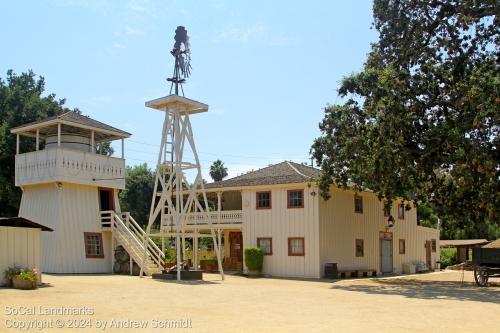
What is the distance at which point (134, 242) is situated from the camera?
31.1 m

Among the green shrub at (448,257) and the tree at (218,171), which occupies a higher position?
the tree at (218,171)

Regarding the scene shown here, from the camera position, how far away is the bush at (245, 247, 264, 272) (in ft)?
105

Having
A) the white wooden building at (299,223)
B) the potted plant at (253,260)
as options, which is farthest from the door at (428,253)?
the potted plant at (253,260)

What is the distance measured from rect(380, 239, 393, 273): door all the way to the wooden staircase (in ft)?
45.3

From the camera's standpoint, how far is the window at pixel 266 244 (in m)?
32.5

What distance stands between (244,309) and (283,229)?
54.0 ft

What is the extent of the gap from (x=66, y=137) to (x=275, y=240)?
12296 millimetres

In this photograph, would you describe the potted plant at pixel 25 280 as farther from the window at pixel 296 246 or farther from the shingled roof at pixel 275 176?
the shingled roof at pixel 275 176

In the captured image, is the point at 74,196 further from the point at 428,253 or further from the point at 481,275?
the point at 428,253

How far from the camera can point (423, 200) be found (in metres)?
30.7

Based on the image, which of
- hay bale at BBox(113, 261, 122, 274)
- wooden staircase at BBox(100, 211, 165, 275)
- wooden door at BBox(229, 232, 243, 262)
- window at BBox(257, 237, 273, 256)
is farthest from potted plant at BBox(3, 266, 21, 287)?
wooden door at BBox(229, 232, 243, 262)

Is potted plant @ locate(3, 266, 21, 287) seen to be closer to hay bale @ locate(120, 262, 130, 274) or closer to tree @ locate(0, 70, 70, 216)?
hay bale @ locate(120, 262, 130, 274)

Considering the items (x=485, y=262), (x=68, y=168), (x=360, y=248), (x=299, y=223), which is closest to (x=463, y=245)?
(x=360, y=248)

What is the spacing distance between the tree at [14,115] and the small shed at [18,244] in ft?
58.6
